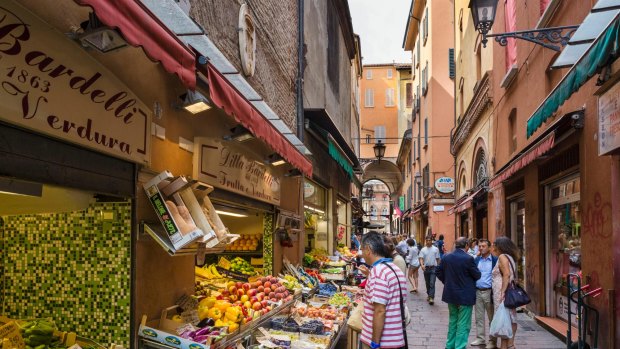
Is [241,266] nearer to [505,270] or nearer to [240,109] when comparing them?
[505,270]

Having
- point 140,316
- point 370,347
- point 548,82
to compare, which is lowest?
point 370,347

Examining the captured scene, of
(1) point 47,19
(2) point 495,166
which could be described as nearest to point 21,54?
(1) point 47,19

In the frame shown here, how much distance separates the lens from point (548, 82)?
37.3 feet

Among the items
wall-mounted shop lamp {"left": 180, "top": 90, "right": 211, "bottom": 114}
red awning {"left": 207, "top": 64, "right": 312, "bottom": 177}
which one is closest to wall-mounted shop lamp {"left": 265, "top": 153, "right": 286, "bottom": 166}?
red awning {"left": 207, "top": 64, "right": 312, "bottom": 177}

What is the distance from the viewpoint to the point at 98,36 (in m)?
3.41

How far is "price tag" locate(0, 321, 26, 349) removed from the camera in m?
3.59

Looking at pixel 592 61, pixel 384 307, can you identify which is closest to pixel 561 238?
pixel 592 61

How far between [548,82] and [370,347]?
831cm

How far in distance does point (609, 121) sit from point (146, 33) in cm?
645

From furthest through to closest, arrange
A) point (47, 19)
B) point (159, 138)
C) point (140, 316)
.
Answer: point (159, 138), point (140, 316), point (47, 19)

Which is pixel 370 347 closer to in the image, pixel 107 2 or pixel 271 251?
pixel 107 2

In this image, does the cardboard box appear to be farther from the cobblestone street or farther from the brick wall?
the cobblestone street

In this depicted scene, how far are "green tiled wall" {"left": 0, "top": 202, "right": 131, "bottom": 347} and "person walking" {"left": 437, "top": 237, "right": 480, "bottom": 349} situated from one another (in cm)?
547

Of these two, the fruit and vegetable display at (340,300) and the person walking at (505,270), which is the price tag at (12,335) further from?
the fruit and vegetable display at (340,300)
